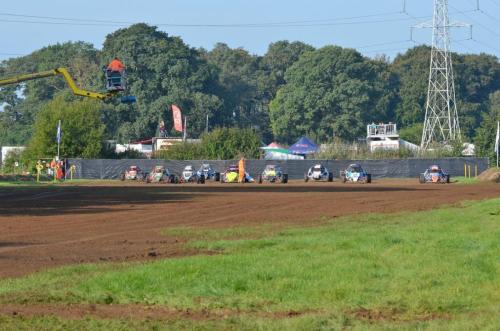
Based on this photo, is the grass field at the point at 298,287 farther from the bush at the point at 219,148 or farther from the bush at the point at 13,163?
the bush at the point at 219,148

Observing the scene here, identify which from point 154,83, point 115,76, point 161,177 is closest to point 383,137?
point 154,83

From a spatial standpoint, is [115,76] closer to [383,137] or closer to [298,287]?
[298,287]

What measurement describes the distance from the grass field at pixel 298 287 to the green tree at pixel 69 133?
240ft

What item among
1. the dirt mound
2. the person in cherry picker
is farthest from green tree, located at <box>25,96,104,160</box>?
the person in cherry picker

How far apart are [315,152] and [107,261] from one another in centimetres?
8753

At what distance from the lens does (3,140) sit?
453 feet

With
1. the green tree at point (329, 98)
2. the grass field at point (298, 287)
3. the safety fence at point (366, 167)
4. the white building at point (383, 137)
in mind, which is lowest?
the grass field at point (298, 287)

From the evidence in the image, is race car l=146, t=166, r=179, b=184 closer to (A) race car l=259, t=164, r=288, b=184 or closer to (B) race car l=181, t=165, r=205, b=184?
(B) race car l=181, t=165, r=205, b=184

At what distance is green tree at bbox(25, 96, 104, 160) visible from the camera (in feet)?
300

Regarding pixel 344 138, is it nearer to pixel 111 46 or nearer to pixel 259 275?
pixel 111 46

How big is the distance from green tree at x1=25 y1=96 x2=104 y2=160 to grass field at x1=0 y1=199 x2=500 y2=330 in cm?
7327

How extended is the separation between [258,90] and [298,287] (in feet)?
490

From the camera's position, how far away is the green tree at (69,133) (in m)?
91.5

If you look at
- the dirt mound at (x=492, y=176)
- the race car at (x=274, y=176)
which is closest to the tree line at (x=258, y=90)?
the dirt mound at (x=492, y=176)
